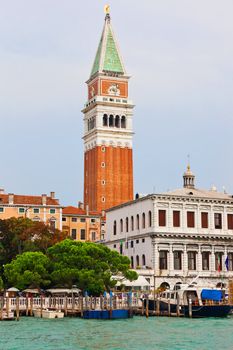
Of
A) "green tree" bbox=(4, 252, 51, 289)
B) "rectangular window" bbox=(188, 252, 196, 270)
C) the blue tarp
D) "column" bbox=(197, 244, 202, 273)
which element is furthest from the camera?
"rectangular window" bbox=(188, 252, 196, 270)

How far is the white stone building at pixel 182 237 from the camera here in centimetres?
6600

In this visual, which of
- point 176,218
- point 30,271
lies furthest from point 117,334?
point 176,218

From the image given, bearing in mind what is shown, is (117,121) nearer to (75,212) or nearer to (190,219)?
(75,212)

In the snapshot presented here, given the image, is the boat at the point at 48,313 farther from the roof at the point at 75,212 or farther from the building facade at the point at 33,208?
the roof at the point at 75,212

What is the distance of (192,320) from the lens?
151 feet

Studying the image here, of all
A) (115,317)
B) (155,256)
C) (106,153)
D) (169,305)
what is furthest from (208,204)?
(106,153)

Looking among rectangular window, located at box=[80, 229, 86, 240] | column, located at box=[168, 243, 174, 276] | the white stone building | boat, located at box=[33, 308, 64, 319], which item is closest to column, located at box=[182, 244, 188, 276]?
the white stone building

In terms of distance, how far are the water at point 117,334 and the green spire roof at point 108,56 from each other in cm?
6905

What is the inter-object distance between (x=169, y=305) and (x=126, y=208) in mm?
23753

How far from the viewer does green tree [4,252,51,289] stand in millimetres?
50531

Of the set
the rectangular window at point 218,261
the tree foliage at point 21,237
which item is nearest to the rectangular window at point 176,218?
the rectangular window at point 218,261

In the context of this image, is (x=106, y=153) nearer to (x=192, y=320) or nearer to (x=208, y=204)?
(x=208, y=204)

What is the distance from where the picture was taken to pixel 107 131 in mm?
107062

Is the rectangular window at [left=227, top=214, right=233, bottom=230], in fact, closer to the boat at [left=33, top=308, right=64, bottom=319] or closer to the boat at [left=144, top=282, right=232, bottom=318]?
the boat at [left=144, top=282, right=232, bottom=318]
